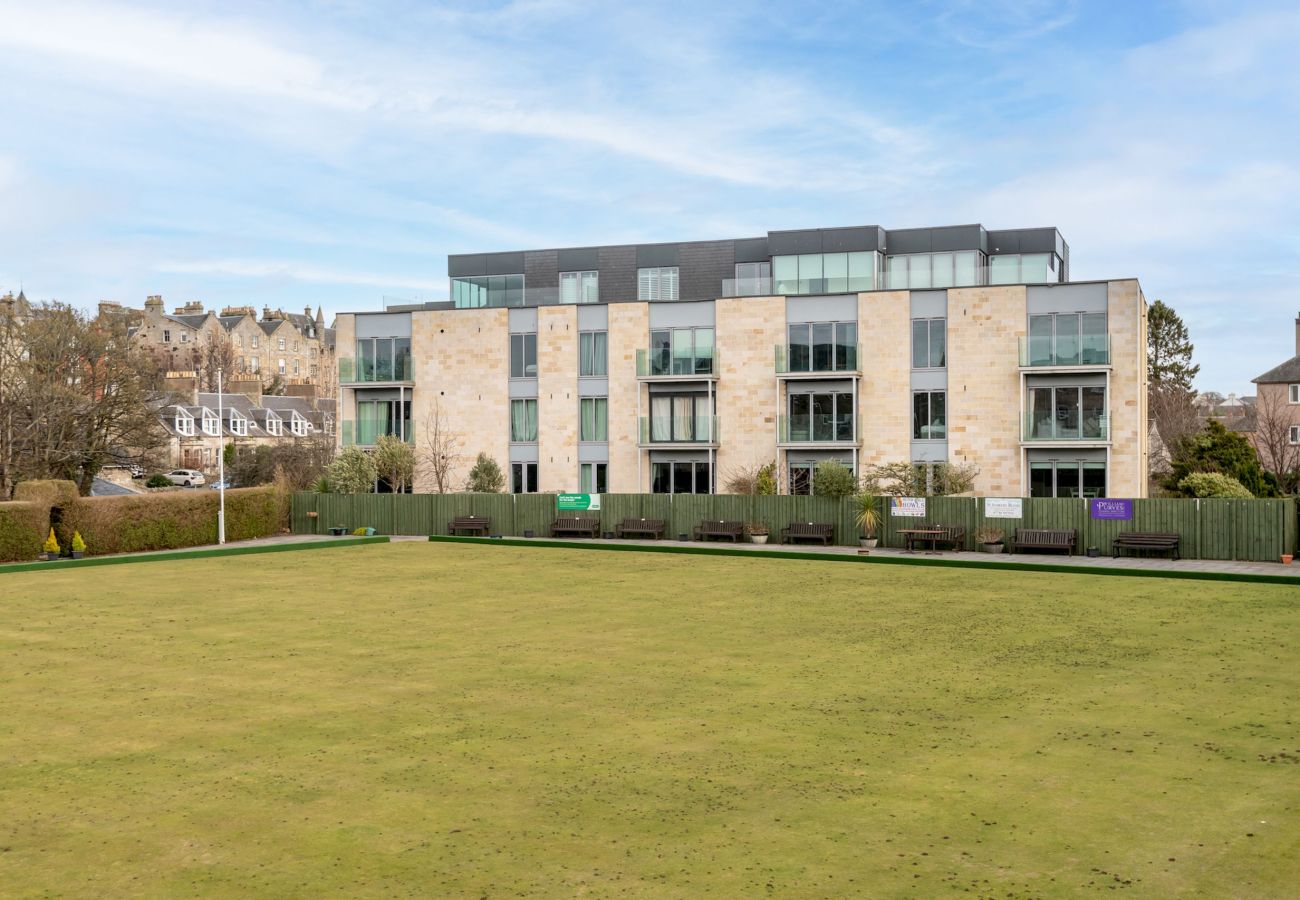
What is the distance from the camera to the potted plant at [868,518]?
118 ft

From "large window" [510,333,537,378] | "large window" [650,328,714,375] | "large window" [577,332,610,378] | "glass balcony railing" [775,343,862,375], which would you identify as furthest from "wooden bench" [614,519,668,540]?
"large window" [510,333,537,378]

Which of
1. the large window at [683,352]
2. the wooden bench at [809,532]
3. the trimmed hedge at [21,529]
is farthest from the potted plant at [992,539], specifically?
the trimmed hedge at [21,529]

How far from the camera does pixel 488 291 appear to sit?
160 feet

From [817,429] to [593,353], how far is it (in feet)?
31.3

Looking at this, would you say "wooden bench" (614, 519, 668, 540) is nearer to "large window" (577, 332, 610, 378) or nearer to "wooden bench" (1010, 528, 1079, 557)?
"large window" (577, 332, 610, 378)

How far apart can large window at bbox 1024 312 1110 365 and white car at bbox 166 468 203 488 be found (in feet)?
185

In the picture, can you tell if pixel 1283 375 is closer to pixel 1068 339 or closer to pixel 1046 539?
pixel 1068 339

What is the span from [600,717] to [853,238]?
121 ft

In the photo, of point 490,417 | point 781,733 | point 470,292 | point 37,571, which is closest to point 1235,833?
point 781,733

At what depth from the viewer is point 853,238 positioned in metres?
46.2

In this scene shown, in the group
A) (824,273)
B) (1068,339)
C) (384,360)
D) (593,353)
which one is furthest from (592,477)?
(1068,339)

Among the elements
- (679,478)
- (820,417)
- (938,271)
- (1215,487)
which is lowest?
(1215,487)

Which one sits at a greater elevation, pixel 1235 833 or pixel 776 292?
pixel 776 292

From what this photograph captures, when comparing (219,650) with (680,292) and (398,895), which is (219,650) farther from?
(680,292)
